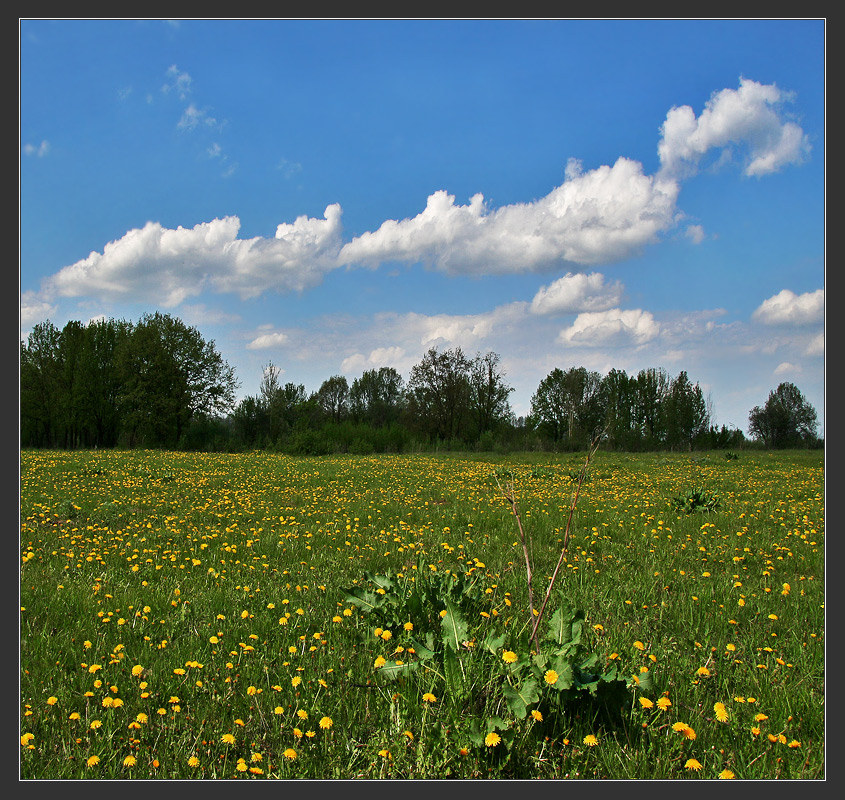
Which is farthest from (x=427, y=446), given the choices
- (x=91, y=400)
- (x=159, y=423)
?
(x=91, y=400)

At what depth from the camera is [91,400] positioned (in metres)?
16.0

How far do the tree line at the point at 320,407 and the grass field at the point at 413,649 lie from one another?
1.67 metres

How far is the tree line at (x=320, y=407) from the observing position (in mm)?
9023

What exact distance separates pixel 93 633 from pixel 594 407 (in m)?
9.30

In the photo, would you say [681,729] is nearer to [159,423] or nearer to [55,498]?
[55,498]

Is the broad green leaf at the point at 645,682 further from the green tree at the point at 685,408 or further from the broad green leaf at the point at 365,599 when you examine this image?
the green tree at the point at 685,408

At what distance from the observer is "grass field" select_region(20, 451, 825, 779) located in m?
Answer: 2.45

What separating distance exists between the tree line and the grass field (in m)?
1.67

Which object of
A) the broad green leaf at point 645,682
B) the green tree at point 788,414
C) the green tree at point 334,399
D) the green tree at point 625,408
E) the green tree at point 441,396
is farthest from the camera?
the green tree at point 334,399

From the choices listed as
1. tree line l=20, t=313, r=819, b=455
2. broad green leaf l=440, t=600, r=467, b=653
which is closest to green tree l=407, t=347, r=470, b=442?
tree line l=20, t=313, r=819, b=455

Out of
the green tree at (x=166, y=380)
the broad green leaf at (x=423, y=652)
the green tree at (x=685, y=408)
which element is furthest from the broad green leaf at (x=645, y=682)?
the green tree at (x=166, y=380)

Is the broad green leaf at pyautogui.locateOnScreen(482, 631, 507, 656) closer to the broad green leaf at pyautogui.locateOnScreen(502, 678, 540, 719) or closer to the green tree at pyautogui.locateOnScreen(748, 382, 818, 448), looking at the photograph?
the broad green leaf at pyautogui.locateOnScreen(502, 678, 540, 719)

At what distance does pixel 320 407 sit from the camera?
2844 cm

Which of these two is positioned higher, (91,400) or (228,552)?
(91,400)
